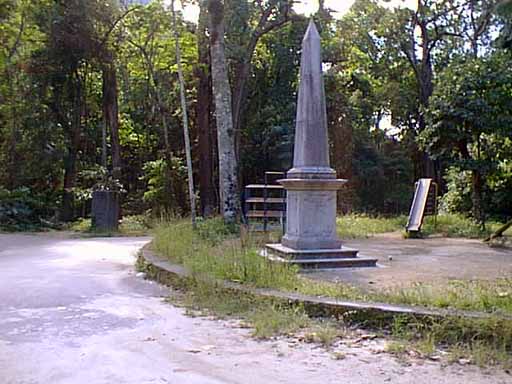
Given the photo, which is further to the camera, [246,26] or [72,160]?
[72,160]

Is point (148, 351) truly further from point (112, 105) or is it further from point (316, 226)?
point (112, 105)

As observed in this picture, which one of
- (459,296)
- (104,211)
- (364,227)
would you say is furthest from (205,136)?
(459,296)

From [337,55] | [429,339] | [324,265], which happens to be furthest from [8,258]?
[337,55]

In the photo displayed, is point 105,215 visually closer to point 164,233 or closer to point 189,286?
point 164,233

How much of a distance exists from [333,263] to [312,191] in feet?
3.16

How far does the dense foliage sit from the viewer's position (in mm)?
14773

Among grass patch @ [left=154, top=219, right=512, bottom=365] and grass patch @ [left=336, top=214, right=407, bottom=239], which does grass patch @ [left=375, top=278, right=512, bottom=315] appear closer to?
grass patch @ [left=154, top=219, right=512, bottom=365]

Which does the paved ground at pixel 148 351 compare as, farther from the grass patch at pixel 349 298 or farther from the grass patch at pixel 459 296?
the grass patch at pixel 459 296

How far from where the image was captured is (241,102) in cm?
1661

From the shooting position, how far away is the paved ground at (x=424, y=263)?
6.41 meters

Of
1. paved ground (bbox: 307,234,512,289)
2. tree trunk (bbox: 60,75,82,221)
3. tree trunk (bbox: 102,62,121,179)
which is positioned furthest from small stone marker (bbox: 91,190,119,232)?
paved ground (bbox: 307,234,512,289)

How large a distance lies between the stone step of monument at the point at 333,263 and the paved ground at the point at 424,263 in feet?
0.51

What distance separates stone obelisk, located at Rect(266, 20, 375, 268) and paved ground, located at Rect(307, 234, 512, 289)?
40 centimetres

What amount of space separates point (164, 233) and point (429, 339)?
5.71m
